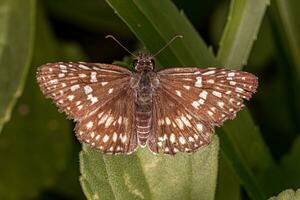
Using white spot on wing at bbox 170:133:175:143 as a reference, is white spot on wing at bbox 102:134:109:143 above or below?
above

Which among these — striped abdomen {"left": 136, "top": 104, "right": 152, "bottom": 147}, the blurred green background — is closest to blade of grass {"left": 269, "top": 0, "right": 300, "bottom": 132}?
the blurred green background

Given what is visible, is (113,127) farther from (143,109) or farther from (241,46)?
(241,46)

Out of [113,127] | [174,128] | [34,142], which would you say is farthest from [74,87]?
[34,142]

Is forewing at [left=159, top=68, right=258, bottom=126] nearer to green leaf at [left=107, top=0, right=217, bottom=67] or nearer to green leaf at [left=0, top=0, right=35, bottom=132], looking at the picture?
green leaf at [left=107, top=0, right=217, bottom=67]

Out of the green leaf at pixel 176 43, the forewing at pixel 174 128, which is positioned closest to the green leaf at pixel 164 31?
the green leaf at pixel 176 43

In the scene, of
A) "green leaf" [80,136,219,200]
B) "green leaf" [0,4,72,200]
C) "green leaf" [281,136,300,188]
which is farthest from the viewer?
"green leaf" [0,4,72,200]

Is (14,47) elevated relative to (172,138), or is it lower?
elevated
